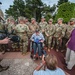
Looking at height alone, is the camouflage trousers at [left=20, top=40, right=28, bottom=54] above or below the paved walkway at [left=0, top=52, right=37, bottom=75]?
above

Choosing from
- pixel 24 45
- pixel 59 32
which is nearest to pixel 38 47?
pixel 24 45

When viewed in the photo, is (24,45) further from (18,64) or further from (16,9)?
(16,9)

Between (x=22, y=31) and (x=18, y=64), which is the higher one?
(x=22, y=31)

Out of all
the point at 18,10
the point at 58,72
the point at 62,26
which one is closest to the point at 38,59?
the point at 62,26

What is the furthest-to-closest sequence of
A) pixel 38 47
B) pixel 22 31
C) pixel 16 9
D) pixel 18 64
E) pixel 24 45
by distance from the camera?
1. pixel 16 9
2. pixel 24 45
3. pixel 22 31
4. pixel 38 47
5. pixel 18 64

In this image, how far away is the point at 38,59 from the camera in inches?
225

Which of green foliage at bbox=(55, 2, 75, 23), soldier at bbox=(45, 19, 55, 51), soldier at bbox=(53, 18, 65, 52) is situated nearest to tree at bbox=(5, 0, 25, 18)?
green foliage at bbox=(55, 2, 75, 23)

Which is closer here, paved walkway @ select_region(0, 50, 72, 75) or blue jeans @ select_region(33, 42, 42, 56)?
paved walkway @ select_region(0, 50, 72, 75)

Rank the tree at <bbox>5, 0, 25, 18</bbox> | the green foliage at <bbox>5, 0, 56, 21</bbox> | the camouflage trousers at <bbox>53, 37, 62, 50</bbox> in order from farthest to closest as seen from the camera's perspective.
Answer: the tree at <bbox>5, 0, 25, 18</bbox> < the green foliage at <bbox>5, 0, 56, 21</bbox> < the camouflage trousers at <bbox>53, 37, 62, 50</bbox>

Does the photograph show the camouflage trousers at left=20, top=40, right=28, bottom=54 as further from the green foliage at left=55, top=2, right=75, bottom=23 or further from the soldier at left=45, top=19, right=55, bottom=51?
the green foliage at left=55, top=2, right=75, bottom=23

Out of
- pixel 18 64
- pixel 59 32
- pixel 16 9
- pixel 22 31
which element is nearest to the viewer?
pixel 18 64

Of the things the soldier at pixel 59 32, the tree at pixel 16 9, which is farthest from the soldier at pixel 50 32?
the tree at pixel 16 9

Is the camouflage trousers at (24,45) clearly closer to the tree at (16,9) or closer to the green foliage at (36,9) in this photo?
the green foliage at (36,9)

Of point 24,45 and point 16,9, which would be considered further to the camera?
point 16,9
